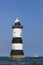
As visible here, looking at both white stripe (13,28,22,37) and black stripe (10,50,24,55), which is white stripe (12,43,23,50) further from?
white stripe (13,28,22,37)

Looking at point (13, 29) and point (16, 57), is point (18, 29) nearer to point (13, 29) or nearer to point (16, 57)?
point (13, 29)

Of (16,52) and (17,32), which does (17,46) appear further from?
(17,32)

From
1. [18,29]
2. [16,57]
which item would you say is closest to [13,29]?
[18,29]

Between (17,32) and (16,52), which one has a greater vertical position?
(17,32)

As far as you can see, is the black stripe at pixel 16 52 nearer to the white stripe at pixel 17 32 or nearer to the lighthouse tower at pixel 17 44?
the lighthouse tower at pixel 17 44

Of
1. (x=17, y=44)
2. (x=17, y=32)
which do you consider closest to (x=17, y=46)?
(x=17, y=44)

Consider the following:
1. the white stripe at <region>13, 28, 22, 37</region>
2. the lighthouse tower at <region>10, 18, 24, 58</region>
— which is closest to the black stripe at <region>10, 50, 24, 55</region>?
the lighthouse tower at <region>10, 18, 24, 58</region>

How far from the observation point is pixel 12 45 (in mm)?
53875

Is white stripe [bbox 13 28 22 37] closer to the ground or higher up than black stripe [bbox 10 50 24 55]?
higher up

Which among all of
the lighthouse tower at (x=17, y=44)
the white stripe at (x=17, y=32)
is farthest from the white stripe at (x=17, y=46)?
the white stripe at (x=17, y=32)

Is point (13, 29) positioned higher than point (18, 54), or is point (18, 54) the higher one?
point (13, 29)

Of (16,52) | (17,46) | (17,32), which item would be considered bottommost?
(16,52)

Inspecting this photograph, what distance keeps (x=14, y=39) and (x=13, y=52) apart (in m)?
1.79

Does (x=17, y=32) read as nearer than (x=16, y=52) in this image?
No
